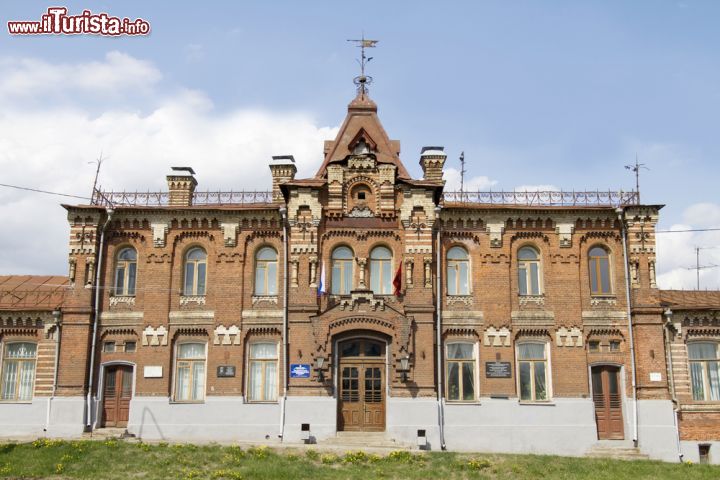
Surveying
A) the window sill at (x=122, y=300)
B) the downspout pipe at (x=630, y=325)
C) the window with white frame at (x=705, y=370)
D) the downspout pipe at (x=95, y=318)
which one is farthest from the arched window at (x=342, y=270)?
the window with white frame at (x=705, y=370)

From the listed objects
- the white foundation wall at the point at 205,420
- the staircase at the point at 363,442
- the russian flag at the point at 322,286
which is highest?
the russian flag at the point at 322,286

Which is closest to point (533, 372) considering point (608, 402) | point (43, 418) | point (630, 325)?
point (608, 402)

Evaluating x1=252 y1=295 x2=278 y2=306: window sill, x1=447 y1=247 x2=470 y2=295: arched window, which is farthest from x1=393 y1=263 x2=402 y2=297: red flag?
x1=252 y1=295 x2=278 y2=306: window sill

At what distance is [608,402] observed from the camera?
25.7 m

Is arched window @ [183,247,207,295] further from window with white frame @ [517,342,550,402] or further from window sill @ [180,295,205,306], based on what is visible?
window with white frame @ [517,342,550,402]

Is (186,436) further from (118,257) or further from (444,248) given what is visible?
(444,248)

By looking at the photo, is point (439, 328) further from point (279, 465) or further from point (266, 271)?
point (279, 465)

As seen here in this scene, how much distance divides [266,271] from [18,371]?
9.54 meters

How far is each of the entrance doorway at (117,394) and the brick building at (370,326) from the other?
50mm

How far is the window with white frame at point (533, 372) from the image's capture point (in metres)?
25.8

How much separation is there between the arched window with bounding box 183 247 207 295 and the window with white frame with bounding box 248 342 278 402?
114 inches

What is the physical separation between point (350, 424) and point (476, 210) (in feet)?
28.7

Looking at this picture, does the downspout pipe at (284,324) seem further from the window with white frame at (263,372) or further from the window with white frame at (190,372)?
the window with white frame at (190,372)

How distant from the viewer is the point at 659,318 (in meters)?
25.8
